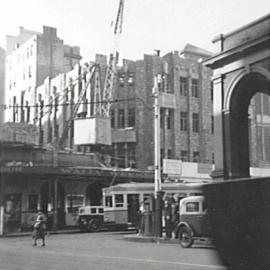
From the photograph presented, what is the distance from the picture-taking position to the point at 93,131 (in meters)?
0.87

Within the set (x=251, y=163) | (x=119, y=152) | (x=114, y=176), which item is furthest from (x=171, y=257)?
(x=251, y=163)

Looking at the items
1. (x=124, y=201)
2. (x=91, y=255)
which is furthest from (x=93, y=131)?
(x=91, y=255)

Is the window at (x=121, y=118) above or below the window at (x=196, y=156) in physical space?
above

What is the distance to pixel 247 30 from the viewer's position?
0.54 meters

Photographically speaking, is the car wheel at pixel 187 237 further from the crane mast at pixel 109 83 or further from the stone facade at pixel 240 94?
the stone facade at pixel 240 94

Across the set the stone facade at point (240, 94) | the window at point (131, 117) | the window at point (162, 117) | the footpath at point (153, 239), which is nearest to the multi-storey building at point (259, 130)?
the stone facade at point (240, 94)

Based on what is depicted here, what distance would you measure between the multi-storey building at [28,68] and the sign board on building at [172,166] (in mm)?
287

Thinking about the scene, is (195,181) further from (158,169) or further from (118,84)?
(118,84)

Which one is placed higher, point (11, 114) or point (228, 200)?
point (11, 114)

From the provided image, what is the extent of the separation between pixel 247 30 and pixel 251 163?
0.15 m

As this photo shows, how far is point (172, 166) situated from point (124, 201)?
4.03 ft

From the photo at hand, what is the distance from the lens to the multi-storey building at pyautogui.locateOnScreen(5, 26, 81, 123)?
97cm

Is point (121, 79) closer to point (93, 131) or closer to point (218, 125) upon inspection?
point (93, 131)

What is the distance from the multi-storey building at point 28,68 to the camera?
38.4 inches
